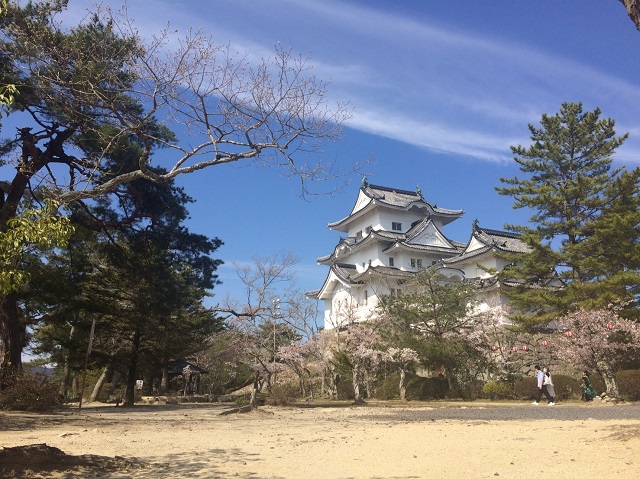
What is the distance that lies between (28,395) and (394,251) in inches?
1111

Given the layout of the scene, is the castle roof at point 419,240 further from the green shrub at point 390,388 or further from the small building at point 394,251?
the green shrub at point 390,388

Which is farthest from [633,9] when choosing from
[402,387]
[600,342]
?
[402,387]

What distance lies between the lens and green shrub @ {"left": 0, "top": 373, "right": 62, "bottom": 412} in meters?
13.9

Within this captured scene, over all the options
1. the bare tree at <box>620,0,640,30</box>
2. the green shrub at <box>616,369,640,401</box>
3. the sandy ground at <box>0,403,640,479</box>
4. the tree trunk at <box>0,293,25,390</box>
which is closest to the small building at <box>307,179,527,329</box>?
the green shrub at <box>616,369,640,401</box>

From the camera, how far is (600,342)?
1948cm

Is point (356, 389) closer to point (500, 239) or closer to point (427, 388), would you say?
point (427, 388)

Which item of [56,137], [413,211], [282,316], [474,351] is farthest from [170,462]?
[413,211]

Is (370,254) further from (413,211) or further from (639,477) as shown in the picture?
(639,477)

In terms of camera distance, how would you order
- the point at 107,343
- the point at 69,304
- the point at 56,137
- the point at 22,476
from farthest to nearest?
the point at 107,343
the point at 69,304
the point at 56,137
the point at 22,476

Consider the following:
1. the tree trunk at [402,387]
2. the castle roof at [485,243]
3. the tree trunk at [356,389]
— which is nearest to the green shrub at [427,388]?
the tree trunk at [402,387]

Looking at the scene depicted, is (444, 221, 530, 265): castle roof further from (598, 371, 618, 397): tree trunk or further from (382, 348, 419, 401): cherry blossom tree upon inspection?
(598, 371, 618, 397): tree trunk

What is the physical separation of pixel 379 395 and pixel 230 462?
2112cm

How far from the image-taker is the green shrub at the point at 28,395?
45.5ft

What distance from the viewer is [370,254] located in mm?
40469
